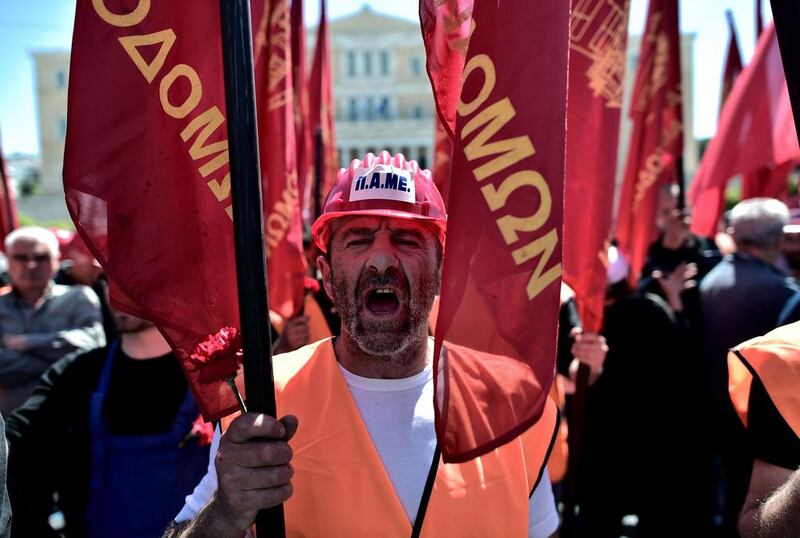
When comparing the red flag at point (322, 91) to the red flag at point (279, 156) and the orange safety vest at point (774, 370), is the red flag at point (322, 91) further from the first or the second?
the orange safety vest at point (774, 370)

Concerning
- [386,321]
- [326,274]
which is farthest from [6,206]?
[386,321]

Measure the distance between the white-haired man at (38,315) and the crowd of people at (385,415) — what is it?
11 millimetres

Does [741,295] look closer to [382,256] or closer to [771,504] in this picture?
[771,504]

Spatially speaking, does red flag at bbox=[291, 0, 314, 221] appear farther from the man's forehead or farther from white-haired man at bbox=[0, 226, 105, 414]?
the man's forehead

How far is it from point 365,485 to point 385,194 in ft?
2.53

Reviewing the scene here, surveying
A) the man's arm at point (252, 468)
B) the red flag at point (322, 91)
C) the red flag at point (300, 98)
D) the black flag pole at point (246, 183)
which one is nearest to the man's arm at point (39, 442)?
the man's arm at point (252, 468)

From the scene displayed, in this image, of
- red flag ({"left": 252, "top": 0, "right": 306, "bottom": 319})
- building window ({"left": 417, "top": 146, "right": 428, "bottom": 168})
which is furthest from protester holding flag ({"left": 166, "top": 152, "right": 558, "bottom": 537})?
building window ({"left": 417, "top": 146, "right": 428, "bottom": 168})

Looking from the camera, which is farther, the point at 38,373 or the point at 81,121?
the point at 38,373

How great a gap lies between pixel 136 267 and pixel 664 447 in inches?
128

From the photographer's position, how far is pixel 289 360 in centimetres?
193

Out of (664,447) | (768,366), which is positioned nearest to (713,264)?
(664,447)

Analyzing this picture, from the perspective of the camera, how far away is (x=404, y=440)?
5.71ft

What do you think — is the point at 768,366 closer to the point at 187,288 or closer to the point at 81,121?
the point at 187,288

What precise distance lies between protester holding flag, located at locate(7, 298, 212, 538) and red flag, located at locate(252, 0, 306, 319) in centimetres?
73
